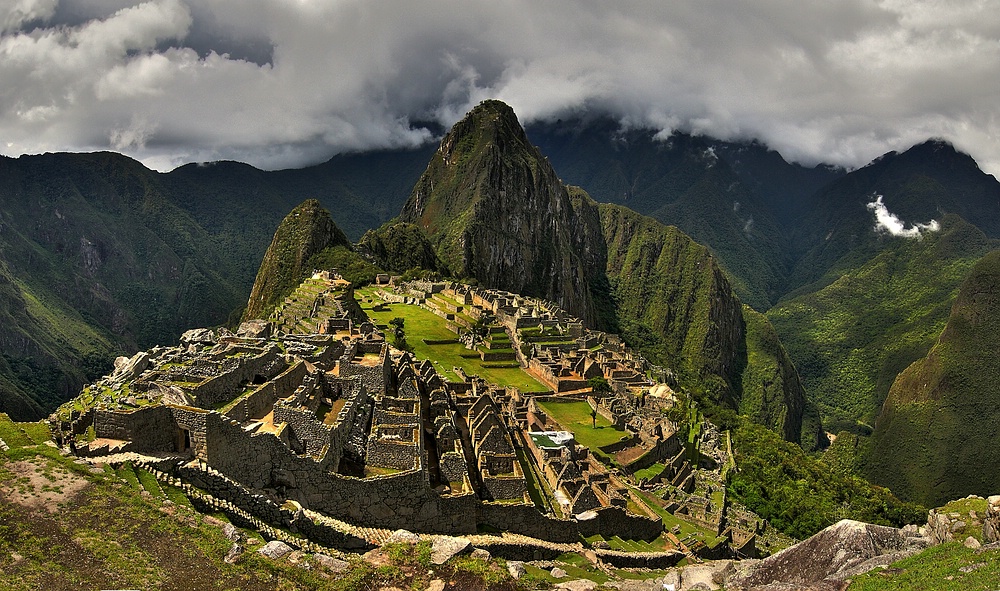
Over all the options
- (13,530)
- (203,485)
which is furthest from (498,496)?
(13,530)

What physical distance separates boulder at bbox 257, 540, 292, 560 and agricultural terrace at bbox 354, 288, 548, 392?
37.9 metres

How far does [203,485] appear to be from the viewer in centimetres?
1677

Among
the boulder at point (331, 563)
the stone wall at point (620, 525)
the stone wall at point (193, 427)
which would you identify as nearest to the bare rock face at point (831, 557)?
the stone wall at point (620, 525)

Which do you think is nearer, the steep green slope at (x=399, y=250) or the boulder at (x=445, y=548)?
the boulder at (x=445, y=548)

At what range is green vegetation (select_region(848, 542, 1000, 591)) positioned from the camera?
43.1ft

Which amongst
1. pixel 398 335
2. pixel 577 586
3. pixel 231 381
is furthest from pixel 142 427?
pixel 398 335

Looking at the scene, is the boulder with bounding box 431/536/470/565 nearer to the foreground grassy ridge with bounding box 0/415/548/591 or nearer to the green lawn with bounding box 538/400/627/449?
the foreground grassy ridge with bounding box 0/415/548/591

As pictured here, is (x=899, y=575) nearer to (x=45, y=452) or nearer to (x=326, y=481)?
(x=326, y=481)

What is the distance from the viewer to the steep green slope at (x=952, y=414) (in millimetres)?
132125

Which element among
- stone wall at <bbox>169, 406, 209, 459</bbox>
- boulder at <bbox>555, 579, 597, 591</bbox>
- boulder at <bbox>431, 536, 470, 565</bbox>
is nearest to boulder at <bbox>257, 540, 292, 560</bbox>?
boulder at <bbox>431, 536, 470, 565</bbox>

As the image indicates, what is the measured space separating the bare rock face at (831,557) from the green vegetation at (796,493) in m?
33.4

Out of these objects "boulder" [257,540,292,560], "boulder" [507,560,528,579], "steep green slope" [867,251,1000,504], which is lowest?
"steep green slope" [867,251,1000,504]

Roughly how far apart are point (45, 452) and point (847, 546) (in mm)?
21622

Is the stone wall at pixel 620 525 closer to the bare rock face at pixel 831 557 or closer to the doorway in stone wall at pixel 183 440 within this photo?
the bare rock face at pixel 831 557
